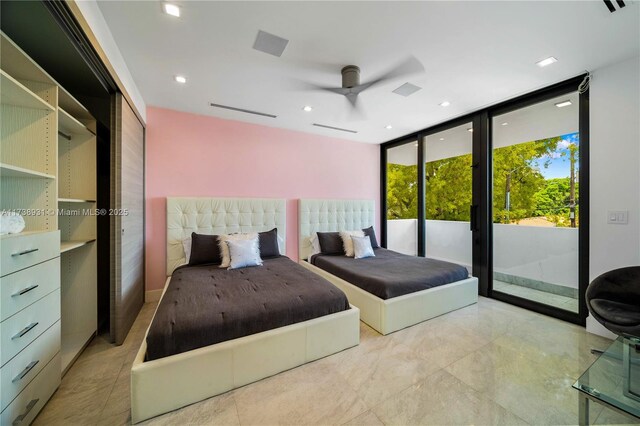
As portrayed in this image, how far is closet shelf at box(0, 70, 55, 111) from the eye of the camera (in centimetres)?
127

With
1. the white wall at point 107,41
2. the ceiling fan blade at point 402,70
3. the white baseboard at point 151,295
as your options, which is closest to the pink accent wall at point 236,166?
the white baseboard at point 151,295

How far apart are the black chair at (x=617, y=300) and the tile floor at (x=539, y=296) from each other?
0.69 m

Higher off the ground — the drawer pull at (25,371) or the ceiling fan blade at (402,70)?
the ceiling fan blade at (402,70)

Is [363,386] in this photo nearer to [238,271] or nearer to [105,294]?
[238,271]

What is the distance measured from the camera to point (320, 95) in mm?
2811

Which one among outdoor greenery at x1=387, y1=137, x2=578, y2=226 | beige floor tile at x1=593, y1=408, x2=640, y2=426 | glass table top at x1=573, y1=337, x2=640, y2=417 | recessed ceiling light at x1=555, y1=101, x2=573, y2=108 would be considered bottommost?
beige floor tile at x1=593, y1=408, x2=640, y2=426

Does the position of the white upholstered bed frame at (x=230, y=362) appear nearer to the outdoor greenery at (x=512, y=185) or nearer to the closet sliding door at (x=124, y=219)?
the closet sliding door at (x=124, y=219)

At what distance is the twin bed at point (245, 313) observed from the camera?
146cm

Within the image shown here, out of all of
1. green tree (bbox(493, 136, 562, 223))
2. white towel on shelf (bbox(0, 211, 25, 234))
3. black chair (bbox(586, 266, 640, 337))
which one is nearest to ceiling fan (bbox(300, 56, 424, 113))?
green tree (bbox(493, 136, 562, 223))

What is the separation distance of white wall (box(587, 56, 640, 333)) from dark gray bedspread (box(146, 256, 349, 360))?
2585 millimetres

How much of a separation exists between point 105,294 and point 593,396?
12.6ft

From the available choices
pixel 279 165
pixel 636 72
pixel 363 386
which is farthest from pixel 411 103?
pixel 363 386

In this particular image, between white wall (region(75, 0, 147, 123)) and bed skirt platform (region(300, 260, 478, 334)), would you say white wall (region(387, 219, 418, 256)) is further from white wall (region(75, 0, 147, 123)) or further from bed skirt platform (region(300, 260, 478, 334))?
white wall (region(75, 0, 147, 123))

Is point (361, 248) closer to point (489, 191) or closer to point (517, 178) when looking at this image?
point (489, 191)
